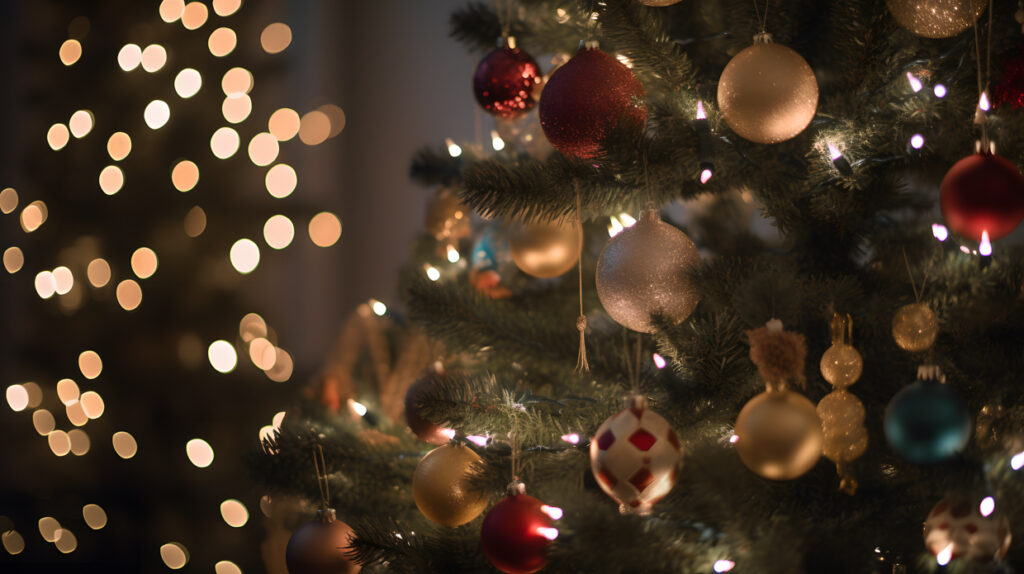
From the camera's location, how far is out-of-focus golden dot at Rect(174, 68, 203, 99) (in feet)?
6.89

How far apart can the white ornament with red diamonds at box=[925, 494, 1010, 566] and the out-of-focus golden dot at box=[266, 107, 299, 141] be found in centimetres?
220

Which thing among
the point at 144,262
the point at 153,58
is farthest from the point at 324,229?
the point at 153,58

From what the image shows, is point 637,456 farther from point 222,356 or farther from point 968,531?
point 222,356

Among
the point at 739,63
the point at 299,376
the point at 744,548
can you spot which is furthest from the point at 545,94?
the point at 299,376

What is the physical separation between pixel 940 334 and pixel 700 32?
44 cm

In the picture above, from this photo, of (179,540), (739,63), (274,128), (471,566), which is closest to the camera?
(739,63)

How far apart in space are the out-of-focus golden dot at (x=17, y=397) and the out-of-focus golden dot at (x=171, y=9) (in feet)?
3.82

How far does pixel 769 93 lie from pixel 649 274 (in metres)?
0.17

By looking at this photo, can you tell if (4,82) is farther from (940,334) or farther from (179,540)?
(940,334)

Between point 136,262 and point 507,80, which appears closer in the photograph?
point 507,80

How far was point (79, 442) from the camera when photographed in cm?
215

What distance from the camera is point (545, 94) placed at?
2.18 ft

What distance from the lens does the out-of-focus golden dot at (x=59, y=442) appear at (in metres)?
2.16

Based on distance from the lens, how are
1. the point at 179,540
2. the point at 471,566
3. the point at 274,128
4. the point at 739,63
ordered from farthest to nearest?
the point at 274,128 < the point at 179,540 < the point at 471,566 < the point at 739,63
